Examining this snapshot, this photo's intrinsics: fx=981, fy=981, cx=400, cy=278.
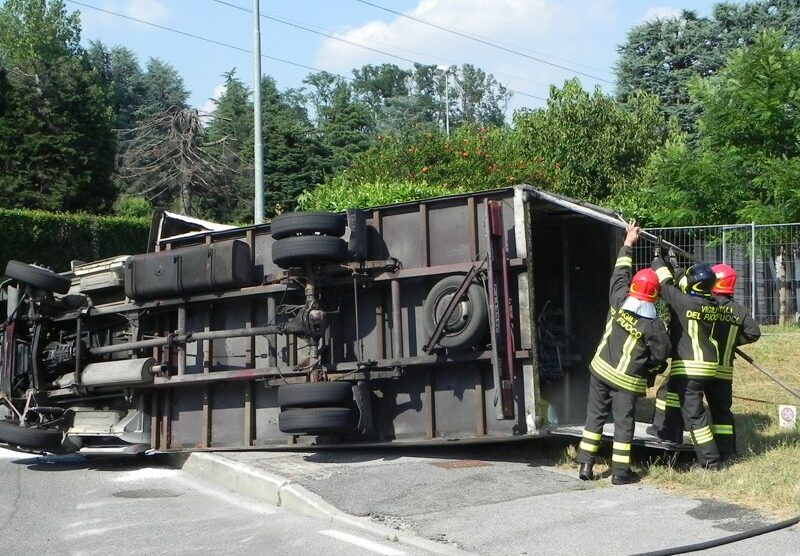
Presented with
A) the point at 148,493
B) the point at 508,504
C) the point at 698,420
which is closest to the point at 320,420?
the point at 148,493

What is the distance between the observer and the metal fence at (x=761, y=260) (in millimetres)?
15352

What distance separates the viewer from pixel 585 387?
35.4ft

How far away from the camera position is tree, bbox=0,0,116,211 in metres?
34.1

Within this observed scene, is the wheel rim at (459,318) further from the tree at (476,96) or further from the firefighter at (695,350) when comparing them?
the tree at (476,96)

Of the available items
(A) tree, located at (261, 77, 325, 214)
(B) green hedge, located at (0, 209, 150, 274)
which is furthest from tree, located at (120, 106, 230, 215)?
(B) green hedge, located at (0, 209, 150, 274)

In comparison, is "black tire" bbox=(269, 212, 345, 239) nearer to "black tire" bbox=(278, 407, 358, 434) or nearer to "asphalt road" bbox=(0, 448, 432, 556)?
"black tire" bbox=(278, 407, 358, 434)

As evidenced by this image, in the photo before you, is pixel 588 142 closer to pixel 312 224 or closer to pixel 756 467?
pixel 312 224

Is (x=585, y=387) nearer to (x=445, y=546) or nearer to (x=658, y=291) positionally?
(x=658, y=291)

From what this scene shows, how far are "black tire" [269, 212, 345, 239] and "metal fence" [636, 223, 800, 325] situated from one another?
7651mm

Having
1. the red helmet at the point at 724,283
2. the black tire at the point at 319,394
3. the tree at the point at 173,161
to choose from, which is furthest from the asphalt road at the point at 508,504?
the tree at the point at 173,161

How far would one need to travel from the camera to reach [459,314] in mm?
8758

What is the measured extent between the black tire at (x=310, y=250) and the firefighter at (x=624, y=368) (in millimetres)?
2543

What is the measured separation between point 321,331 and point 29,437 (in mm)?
3449

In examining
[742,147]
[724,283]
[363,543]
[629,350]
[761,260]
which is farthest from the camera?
[742,147]
